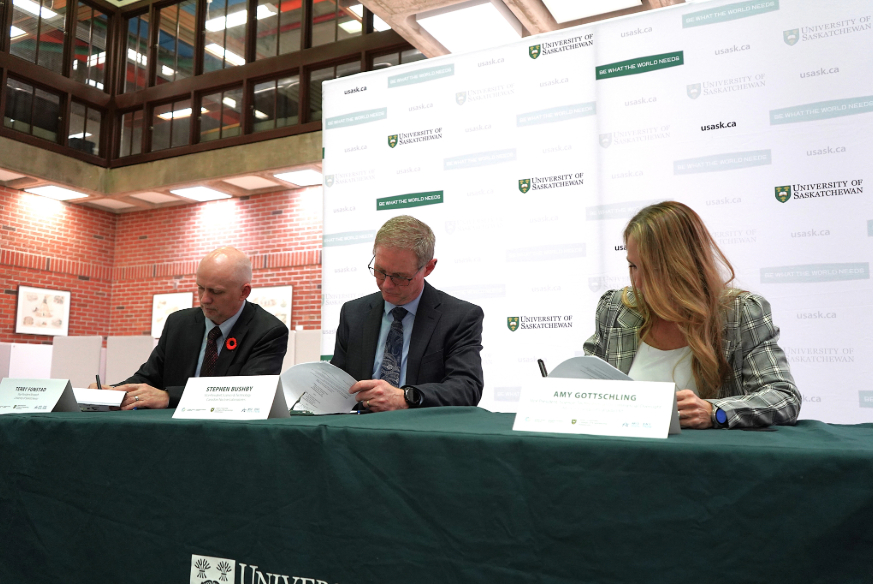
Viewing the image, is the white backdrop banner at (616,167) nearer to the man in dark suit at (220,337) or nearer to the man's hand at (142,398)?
the man in dark suit at (220,337)

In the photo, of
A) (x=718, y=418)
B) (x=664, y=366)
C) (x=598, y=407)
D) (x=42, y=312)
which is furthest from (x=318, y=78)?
(x=598, y=407)

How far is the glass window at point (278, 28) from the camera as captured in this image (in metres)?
8.67

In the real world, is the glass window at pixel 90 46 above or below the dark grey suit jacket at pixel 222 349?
above

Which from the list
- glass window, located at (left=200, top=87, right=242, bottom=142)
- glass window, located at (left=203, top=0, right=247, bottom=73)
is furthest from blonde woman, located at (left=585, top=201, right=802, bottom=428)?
glass window, located at (left=203, top=0, right=247, bottom=73)

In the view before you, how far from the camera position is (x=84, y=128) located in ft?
30.6

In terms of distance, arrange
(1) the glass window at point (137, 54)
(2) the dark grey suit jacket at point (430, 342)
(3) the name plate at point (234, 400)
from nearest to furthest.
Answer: (3) the name plate at point (234, 400) < (2) the dark grey suit jacket at point (430, 342) < (1) the glass window at point (137, 54)

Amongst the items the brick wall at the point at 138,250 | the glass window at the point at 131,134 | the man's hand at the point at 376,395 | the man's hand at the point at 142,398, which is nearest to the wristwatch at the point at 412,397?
the man's hand at the point at 376,395

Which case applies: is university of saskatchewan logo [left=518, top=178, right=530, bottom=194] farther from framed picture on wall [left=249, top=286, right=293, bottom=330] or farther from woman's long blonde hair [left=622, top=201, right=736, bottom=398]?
framed picture on wall [left=249, top=286, right=293, bottom=330]

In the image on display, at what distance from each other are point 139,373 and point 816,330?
9.72 ft

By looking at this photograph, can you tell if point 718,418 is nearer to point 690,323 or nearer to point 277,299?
point 690,323

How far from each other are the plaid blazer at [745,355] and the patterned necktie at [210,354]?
139 centimetres

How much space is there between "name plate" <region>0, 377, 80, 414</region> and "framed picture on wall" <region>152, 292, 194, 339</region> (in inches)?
307

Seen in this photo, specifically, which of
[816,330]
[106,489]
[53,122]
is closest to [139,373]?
[106,489]

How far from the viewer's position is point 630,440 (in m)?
0.92
